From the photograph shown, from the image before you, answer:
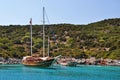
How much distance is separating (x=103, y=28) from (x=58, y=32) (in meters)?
20.0

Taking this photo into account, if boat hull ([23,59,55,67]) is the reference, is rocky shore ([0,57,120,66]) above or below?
below

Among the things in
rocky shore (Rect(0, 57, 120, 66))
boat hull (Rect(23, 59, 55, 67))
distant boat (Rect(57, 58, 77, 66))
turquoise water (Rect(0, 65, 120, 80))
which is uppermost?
turquoise water (Rect(0, 65, 120, 80))

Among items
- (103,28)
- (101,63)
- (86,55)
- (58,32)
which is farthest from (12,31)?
(101,63)

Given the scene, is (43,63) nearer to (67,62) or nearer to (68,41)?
(67,62)

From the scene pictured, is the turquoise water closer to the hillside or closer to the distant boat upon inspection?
the distant boat

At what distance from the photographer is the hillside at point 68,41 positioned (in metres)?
114

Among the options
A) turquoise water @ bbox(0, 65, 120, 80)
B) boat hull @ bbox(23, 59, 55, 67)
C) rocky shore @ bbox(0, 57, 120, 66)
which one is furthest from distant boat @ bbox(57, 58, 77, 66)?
turquoise water @ bbox(0, 65, 120, 80)

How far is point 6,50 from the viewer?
376 ft

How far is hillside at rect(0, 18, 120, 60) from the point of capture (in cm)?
11404

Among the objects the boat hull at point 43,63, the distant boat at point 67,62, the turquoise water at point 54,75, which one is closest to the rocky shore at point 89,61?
the distant boat at point 67,62

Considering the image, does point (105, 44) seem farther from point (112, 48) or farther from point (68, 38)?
point (68, 38)

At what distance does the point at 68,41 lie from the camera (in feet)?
436

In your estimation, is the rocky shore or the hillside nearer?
the rocky shore

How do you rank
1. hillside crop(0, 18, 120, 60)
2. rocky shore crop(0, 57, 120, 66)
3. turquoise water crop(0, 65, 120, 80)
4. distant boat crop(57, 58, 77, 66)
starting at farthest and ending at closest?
hillside crop(0, 18, 120, 60) → rocky shore crop(0, 57, 120, 66) → distant boat crop(57, 58, 77, 66) → turquoise water crop(0, 65, 120, 80)
